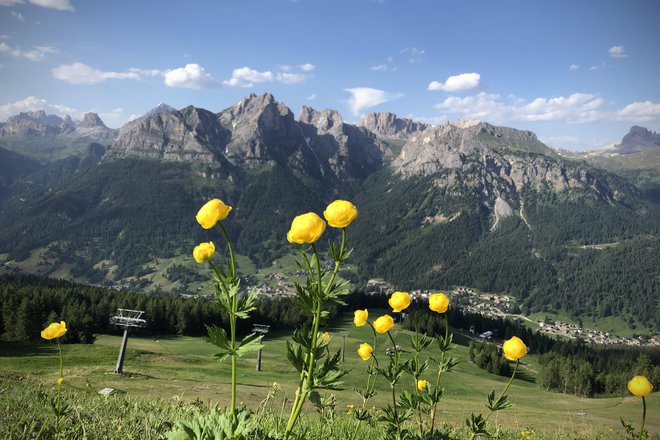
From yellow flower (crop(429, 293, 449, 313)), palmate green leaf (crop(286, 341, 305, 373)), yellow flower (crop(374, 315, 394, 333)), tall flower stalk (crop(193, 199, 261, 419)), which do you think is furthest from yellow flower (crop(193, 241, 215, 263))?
yellow flower (crop(429, 293, 449, 313))

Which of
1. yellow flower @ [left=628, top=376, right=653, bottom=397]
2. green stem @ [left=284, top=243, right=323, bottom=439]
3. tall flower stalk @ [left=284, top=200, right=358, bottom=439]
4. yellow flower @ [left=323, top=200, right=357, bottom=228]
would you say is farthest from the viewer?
yellow flower @ [left=628, top=376, right=653, bottom=397]

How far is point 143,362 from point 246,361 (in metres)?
13.4

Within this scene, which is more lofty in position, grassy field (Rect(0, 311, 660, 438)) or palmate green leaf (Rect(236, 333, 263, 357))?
palmate green leaf (Rect(236, 333, 263, 357))

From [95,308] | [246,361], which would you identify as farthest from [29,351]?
[95,308]

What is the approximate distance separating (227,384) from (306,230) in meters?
24.3

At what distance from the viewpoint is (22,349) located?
116 feet

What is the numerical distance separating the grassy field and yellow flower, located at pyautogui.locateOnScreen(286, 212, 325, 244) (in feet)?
35.8

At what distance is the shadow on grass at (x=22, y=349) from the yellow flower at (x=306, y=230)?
133 ft

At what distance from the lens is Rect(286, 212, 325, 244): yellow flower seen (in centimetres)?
271

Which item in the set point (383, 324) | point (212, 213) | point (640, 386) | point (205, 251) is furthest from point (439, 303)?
point (212, 213)

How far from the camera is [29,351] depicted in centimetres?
3516

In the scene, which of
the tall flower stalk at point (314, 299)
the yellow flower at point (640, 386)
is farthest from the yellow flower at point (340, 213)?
the yellow flower at point (640, 386)

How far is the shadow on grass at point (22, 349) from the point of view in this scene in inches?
1307

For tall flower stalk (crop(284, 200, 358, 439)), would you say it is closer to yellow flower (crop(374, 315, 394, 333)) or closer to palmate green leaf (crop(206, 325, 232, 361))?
palmate green leaf (crop(206, 325, 232, 361))
